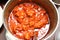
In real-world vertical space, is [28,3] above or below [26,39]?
above

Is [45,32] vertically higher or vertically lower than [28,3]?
lower

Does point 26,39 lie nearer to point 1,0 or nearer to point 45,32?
point 45,32

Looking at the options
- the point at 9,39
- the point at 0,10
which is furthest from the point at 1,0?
the point at 9,39

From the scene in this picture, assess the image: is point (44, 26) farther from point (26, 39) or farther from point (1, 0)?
point (1, 0)

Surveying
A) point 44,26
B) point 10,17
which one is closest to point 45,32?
point 44,26

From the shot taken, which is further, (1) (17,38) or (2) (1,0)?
(2) (1,0)
